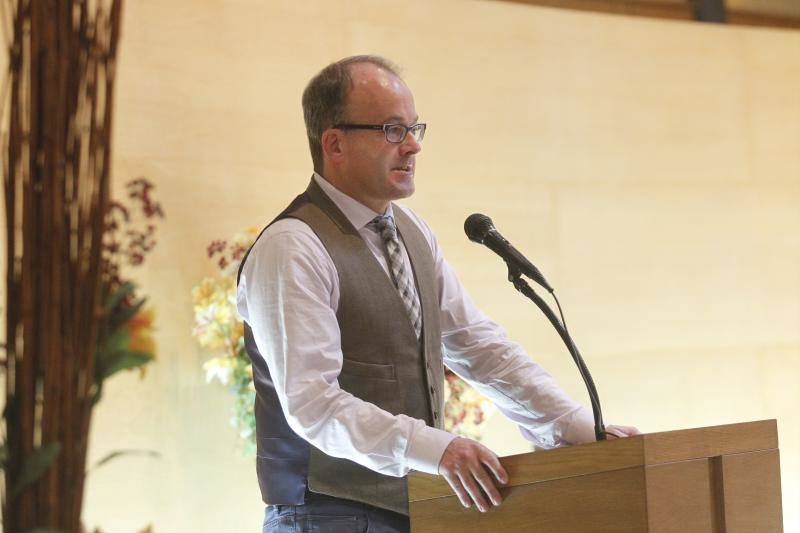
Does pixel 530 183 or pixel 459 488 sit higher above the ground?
pixel 530 183

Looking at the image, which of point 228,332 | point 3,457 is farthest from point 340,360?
point 228,332

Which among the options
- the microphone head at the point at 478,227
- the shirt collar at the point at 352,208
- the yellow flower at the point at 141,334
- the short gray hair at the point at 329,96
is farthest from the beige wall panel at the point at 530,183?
the yellow flower at the point at 141,334

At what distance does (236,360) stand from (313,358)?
1601mm

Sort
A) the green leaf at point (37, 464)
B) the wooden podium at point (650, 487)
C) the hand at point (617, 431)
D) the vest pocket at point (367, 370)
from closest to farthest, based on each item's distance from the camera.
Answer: the green leaf at point (37, 464) < the wooden podium at point (650, 487) < the hand at point (617, 431) < the vest pocket at point (367, 370)

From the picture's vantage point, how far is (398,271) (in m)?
2.45

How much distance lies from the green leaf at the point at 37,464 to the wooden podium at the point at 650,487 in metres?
0.93

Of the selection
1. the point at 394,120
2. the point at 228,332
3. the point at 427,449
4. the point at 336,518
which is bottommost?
the point at 336,518

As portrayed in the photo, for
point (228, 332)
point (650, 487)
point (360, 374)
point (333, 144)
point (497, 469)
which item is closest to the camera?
point (650, 487)

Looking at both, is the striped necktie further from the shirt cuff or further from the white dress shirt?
the shirt cuff

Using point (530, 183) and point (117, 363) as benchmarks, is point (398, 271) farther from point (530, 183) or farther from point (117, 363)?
point (530, 183)

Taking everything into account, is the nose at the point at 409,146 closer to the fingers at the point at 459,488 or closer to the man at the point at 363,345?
the man at the point at 363,345

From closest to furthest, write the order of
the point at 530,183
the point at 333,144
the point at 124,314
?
the point at 124,314 → the point at 333,144 → the point at 530,183

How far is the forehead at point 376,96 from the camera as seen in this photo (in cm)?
253

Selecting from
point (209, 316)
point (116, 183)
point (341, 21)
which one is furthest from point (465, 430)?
point (341, 21)
